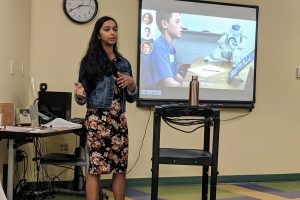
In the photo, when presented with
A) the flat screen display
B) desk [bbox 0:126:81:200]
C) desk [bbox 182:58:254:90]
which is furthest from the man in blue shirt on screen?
desk [bbox 0:126:81:200]

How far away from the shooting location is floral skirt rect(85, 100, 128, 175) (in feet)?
9.21

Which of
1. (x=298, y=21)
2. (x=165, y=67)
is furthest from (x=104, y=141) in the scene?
(x=298, y=21)

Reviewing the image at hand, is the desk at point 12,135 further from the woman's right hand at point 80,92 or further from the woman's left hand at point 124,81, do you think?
the woman's left hand at point 124,81

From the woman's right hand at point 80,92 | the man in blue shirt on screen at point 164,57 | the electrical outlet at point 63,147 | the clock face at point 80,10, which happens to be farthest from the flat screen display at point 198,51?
the woman's right hand at point 80,92

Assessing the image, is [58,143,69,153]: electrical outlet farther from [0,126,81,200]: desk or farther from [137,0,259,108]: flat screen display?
[0,126,81,200]: desk

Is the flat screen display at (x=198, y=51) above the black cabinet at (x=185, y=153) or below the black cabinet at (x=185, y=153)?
above

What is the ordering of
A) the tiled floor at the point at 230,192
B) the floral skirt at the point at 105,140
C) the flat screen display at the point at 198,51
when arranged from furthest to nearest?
the flat screen display at the point at 198,51 → the tiled floor at the point at 230,192 → the floral skirt at the point at 105,140

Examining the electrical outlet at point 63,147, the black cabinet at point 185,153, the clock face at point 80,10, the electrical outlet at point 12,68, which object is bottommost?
the electrical outlet at point 63,147

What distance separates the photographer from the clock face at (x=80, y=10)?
4383 mm

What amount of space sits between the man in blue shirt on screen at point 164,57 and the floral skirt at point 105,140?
6.07 feet

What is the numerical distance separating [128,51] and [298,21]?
2.22 m

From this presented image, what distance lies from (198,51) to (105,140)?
7.85ft

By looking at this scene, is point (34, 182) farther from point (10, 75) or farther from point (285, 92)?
point (285, 92)

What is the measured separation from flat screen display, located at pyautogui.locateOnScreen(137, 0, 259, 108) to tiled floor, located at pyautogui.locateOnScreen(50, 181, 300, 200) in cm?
91
